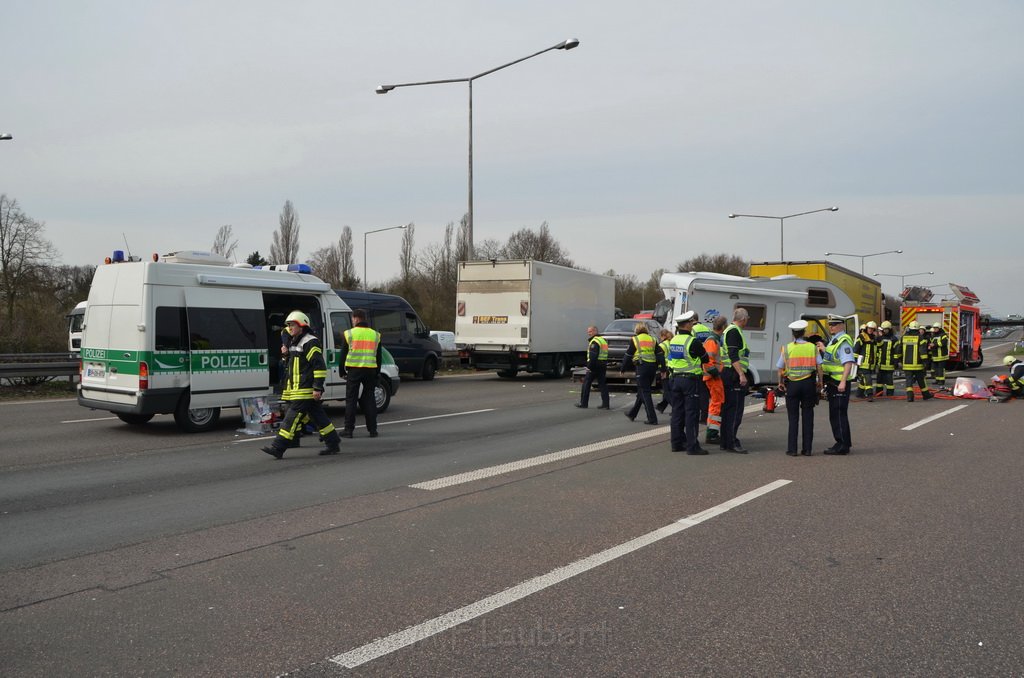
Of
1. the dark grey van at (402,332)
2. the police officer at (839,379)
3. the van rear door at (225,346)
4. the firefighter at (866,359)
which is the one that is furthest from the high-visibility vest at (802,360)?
the dark grey van at (402,332)

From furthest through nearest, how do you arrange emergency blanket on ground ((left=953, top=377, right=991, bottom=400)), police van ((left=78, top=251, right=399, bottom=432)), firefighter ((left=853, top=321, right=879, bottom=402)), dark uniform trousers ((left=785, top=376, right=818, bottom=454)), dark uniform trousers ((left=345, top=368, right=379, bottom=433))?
1. firefighter ((left=853, top=321, right=879, bottom=402))
2. emergency blanket on ground ((left=953, top=377, right=991, bottom=400))
3. police van ((left=78, top=251, right=399, bottom=432))
4. dark uniform trousers ((left=345, top=368, right=379, bottom=433))
5. dark uniform trousers ((left=785, top=376, right=818, bottom=454))

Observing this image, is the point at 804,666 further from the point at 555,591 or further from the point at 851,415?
the point at 851,415

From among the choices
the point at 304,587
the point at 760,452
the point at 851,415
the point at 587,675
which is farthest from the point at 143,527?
the point at 851,415

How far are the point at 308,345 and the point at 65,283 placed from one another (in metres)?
35.6

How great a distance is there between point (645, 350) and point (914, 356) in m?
7.99

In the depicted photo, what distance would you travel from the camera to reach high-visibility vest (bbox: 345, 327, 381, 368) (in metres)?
11.5

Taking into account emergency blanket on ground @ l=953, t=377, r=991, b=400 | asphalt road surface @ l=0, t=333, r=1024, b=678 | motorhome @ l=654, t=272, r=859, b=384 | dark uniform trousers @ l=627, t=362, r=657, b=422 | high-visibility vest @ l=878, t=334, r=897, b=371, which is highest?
motorhome @ l=654, t=272, r=859, b=384

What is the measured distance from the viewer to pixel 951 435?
1184cm

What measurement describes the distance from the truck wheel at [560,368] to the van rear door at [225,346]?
12.8 meters

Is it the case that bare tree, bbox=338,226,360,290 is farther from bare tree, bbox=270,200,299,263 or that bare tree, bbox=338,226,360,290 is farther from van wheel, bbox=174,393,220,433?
van wheel, bbox=174,393,220,433

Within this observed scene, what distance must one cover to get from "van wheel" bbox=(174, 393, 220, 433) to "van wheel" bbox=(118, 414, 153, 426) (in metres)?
0.95

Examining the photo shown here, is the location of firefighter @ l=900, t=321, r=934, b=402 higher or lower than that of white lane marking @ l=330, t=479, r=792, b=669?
higher

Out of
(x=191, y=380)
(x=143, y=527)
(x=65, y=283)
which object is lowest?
(x=143, y=527)

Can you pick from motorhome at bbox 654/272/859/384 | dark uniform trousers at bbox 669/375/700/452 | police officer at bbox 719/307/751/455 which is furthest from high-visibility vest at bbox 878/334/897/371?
dark uniform trousers at bbox 669/375/700/452
